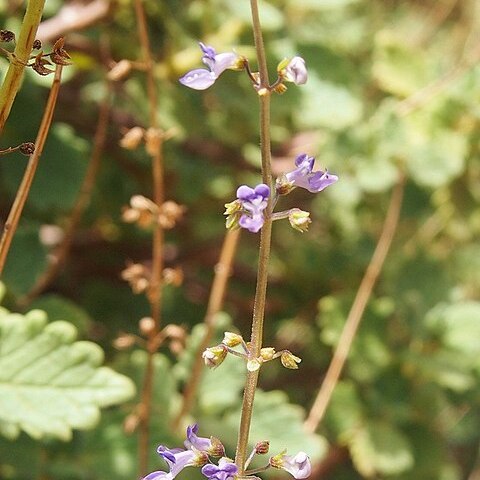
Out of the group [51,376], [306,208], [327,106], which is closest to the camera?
[51,376]

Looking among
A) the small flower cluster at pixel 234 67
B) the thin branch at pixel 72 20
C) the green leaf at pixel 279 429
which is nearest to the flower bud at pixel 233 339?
the small flower cluster at pixel 234 67

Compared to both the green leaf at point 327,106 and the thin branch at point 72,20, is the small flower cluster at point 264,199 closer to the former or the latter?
the thin branch at point 72,20

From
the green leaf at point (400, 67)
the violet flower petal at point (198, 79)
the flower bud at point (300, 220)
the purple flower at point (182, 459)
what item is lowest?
the purple flower at point (182, 459)

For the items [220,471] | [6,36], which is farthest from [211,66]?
[220,471]

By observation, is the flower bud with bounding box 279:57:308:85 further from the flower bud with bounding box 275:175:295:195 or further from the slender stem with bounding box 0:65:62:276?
the slender stem with bounding box 0:65:62:276

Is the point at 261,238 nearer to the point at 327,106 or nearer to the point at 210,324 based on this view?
the point at 210,324

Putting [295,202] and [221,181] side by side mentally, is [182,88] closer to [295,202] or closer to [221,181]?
[221,181]

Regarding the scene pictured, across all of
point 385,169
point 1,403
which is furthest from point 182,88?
point 1,403
